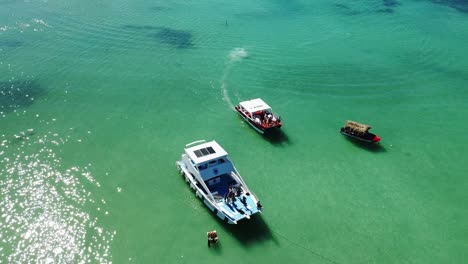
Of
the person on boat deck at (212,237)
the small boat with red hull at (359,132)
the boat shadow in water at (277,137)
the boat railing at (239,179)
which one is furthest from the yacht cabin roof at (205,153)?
the small boat with red hull at (359,132)

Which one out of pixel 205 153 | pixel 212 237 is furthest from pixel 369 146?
pixel 212 237

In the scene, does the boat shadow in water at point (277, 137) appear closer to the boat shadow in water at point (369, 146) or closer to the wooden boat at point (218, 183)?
the boat shadow in water at point (369, 146)

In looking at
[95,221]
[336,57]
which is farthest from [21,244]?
[336,57]

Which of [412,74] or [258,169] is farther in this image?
[412,74]

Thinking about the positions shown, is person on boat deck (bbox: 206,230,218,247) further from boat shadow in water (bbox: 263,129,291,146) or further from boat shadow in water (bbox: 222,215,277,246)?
boat shadow in water (bbox: 263,129,291,146)

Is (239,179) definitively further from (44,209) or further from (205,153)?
(44,209)

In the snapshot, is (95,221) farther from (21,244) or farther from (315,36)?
(315,36)
